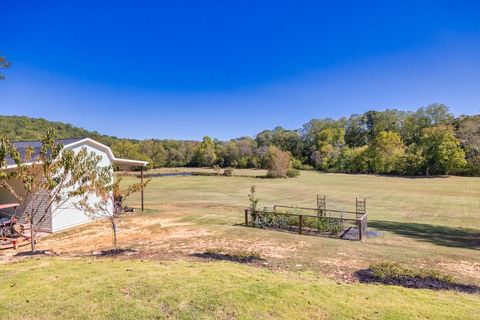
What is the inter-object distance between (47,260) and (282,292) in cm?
605

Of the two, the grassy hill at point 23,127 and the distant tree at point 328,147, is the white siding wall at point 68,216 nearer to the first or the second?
the grassy hill at point 23,127

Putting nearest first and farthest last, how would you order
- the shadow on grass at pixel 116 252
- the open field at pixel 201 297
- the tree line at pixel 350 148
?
the open field at pixel 201 297 → the shadow on grass at pixel 116 252 → the tree line at pixel 350 148

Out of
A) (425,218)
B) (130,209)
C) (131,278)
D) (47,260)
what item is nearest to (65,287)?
(131,278)

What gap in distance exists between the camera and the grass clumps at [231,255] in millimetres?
7878

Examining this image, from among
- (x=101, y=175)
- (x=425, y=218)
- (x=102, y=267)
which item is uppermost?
(x=101, y=175)

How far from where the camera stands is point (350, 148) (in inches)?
3007

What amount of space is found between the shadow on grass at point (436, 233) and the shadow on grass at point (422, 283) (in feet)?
19.8

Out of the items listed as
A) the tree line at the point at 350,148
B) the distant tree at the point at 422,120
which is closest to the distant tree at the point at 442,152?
the tree line at the point at 350,148

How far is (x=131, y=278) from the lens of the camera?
17.8 ft

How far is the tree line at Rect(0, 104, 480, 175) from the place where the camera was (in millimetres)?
52406

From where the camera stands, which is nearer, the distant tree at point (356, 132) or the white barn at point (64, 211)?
the white barn at point (64, 211)

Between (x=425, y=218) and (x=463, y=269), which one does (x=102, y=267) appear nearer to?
(x=463, y=269)

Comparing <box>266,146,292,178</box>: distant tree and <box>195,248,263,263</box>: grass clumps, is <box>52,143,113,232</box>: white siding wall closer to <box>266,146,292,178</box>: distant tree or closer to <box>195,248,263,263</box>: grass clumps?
<box>195,248,263,263</box>: grass clumps

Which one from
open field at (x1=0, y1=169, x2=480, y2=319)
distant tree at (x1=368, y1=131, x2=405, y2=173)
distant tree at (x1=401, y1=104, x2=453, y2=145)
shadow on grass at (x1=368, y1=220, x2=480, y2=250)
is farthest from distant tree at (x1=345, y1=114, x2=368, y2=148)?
open field at (x1=0, y1=169, x2=480, y2=319)
